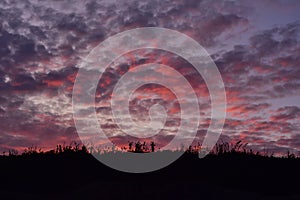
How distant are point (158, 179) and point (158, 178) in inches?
1.8

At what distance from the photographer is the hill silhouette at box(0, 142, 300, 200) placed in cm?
1230

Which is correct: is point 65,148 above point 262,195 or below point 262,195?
above

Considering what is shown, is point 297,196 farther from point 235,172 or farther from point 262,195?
point 235,172

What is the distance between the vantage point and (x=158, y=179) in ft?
43.4

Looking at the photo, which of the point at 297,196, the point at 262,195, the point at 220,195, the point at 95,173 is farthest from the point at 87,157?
the point at 297,196

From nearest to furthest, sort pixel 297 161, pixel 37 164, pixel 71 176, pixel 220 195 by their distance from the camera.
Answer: pixel 220 195 → pixel 71 176 → pixel 37 164 → pixel 297 161

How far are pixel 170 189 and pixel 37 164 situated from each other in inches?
202

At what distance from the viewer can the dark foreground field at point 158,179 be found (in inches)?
484

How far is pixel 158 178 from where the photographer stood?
13281mm

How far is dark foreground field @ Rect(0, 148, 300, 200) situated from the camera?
40.3ft

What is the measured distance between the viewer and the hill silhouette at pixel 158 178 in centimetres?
1230

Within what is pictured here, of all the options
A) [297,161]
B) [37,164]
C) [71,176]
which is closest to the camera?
[71,176]

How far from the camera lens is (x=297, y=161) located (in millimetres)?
15531

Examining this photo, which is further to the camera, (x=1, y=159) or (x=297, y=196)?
(x=1, y=159)
